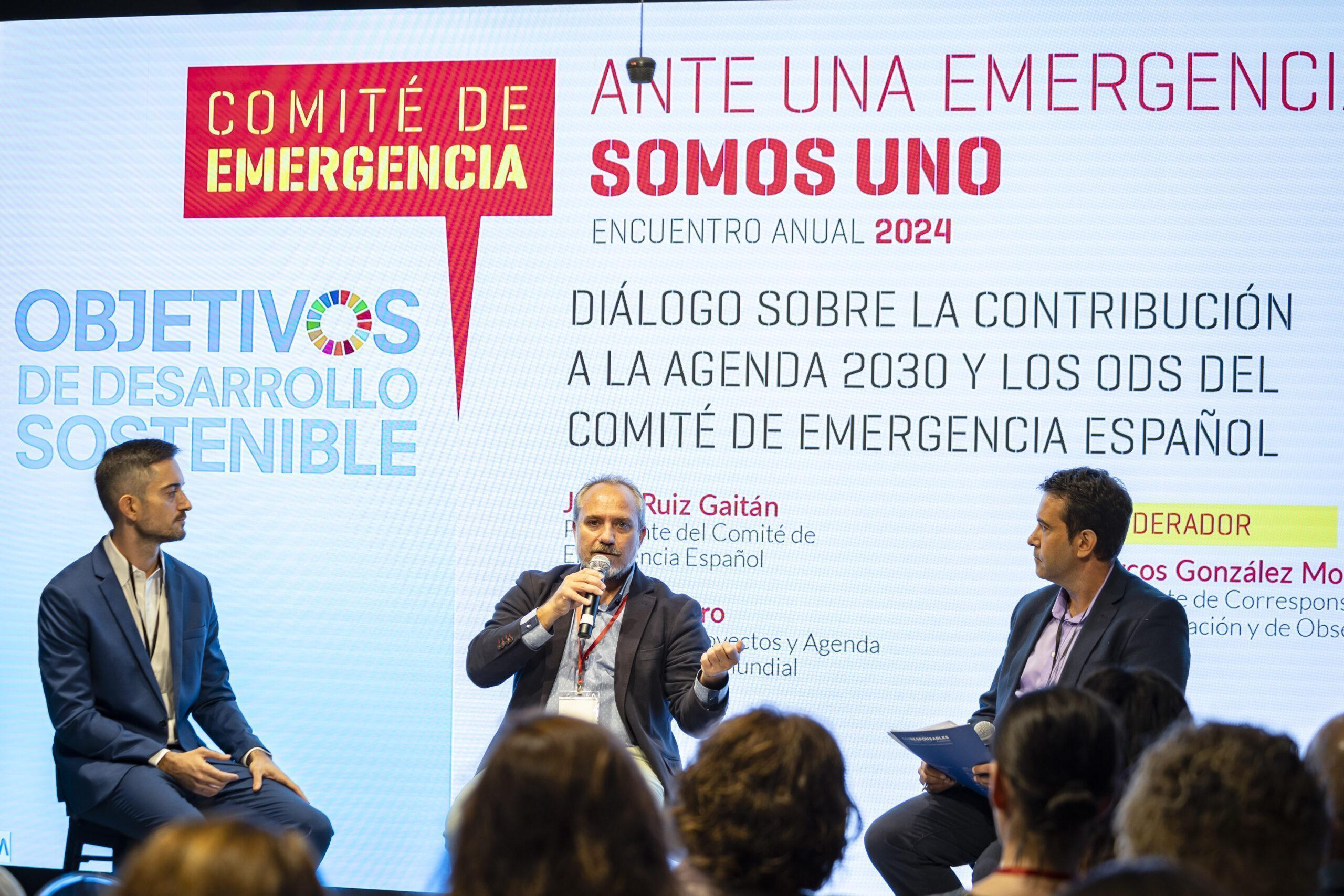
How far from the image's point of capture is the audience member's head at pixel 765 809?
1.80 meters

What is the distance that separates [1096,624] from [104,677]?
2643mm

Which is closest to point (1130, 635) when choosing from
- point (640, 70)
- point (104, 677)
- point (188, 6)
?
point (640, 70)

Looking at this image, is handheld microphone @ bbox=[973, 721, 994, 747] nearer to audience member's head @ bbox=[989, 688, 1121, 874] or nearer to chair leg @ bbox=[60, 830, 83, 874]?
audience member's head @ bbox=[989, 688, 1121, 874]

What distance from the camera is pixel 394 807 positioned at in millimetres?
4633

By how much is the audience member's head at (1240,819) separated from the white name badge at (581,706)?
2221mm

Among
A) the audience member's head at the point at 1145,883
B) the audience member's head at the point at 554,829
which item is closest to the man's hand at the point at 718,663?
the audience member's head at the point at 554,829

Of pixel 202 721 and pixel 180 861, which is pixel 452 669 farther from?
pixel 180 861

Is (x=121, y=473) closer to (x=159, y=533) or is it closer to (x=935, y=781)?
(x=159, y=533)

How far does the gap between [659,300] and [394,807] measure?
198 cm

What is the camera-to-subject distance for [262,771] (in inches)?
147

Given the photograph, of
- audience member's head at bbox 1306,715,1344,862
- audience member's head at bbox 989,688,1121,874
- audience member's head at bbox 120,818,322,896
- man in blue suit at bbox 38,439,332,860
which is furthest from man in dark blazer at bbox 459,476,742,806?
audience member's head at bbox 120,818,322,896

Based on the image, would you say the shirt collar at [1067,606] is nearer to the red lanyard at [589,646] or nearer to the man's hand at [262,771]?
the red lanyard at [589,646]

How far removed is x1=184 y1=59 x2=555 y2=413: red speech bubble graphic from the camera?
471cm

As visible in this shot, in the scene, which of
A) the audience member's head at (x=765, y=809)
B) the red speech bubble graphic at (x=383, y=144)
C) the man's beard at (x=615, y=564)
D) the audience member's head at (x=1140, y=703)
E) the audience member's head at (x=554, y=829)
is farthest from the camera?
the red speech bubble graphic at (x=383, y=144)
